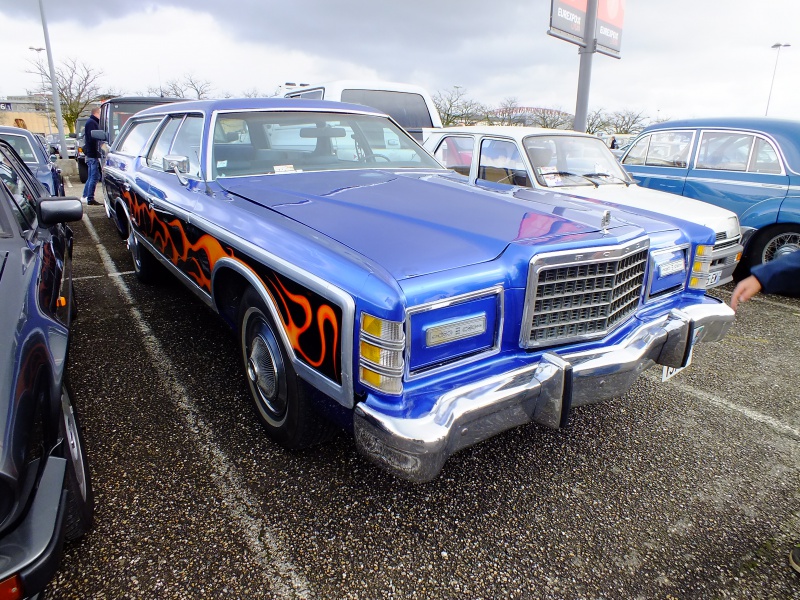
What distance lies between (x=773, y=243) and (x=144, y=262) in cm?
636

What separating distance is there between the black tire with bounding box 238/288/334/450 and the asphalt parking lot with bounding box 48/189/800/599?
17 centimetres

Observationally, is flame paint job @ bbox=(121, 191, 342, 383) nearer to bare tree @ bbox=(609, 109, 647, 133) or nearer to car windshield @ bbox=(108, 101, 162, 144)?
car windshield @ bbox=(108, 101, 162, 144)

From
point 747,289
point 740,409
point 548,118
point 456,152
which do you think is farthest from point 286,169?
point 548,118

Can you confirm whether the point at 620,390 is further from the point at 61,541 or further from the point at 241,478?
the point at 61,541

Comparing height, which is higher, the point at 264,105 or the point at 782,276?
the point at 264,105

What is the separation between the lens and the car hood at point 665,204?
4.43 meters

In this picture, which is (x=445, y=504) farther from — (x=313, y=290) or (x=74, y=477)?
(x=74, y=477)

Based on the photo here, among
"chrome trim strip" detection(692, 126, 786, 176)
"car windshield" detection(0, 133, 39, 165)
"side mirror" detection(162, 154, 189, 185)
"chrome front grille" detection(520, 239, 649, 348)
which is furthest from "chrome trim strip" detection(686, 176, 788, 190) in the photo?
"car windshield" detection(0, 133, 39, 165)

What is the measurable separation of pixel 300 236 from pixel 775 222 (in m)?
5.45

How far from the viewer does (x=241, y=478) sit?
2.30 m

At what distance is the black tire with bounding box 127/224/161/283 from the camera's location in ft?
15.0

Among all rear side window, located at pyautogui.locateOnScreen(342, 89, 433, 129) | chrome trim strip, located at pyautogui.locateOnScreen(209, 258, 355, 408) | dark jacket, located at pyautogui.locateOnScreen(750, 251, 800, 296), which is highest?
rear side window, located at pyautogui.locateOnScreen(342, 89, 433, 129)

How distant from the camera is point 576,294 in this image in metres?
2.12

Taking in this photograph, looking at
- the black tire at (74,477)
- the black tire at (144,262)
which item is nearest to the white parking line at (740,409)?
the black tire at (74,477)
